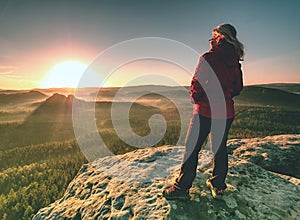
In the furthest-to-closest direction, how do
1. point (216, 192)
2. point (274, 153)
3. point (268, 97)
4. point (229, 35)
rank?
point (268, 97), point (274, 153), point (216, 192), point (229, 35)

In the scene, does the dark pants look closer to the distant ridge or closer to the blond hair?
the blond hair

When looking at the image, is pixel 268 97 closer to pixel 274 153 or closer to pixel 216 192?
pixel 274 153

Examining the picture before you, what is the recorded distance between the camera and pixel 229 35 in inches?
158

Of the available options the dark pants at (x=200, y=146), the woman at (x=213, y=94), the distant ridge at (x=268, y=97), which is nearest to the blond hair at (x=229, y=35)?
the woman at (x=213, y=94)

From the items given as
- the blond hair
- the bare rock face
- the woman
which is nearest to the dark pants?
the woman

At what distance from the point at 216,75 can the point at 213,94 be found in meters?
0.33

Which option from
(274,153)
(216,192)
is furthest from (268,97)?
(216,192)

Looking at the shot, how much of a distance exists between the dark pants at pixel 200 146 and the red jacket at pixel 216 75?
0.54 feet

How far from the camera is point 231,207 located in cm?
421

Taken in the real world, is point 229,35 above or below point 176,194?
above

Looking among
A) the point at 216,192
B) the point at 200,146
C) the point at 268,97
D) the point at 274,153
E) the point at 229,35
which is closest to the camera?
the point at 229,35

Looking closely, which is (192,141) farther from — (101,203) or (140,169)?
(101,203)

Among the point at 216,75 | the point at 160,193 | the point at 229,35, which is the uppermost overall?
the point at 229,35

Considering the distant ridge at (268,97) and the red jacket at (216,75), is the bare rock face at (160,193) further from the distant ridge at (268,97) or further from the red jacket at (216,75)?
the distant ridge at (268,97)
